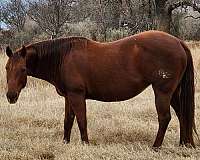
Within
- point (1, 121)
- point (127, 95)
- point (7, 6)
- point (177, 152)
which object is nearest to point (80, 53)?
point (127, 95)

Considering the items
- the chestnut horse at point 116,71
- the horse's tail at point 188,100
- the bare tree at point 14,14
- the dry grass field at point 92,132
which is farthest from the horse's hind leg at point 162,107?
the bare tree at point 14,14

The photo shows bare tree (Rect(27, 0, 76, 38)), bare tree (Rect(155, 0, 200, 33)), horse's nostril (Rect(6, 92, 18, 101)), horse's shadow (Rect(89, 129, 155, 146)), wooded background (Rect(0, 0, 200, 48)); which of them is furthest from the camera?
bare tree (Rect(27, 0, 76, 38))

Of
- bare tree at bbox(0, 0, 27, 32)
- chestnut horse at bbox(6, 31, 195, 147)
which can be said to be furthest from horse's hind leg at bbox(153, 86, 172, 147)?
bare tree at bbox(0, 0, 27, 32)

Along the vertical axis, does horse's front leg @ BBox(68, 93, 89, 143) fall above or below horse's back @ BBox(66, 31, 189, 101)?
below

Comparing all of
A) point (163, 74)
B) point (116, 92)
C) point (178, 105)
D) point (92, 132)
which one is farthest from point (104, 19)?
point (163, 74)

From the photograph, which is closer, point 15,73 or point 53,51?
point 15,73

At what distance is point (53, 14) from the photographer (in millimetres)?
23594

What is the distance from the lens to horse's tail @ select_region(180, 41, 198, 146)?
5.88 m

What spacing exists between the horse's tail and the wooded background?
13877 millimetres

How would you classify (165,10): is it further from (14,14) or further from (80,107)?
(80,107)

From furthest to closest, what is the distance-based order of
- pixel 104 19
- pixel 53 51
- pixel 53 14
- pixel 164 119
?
pixel 53 14, pixel 104 19, pixel 53 51, pixel 164 119

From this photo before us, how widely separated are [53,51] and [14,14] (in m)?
27.1

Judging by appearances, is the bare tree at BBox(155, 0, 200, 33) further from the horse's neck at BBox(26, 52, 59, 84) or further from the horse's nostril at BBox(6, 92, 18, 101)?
the horse's nostril at BBox(6, 92, 18, 101)

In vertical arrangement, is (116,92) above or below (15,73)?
below
